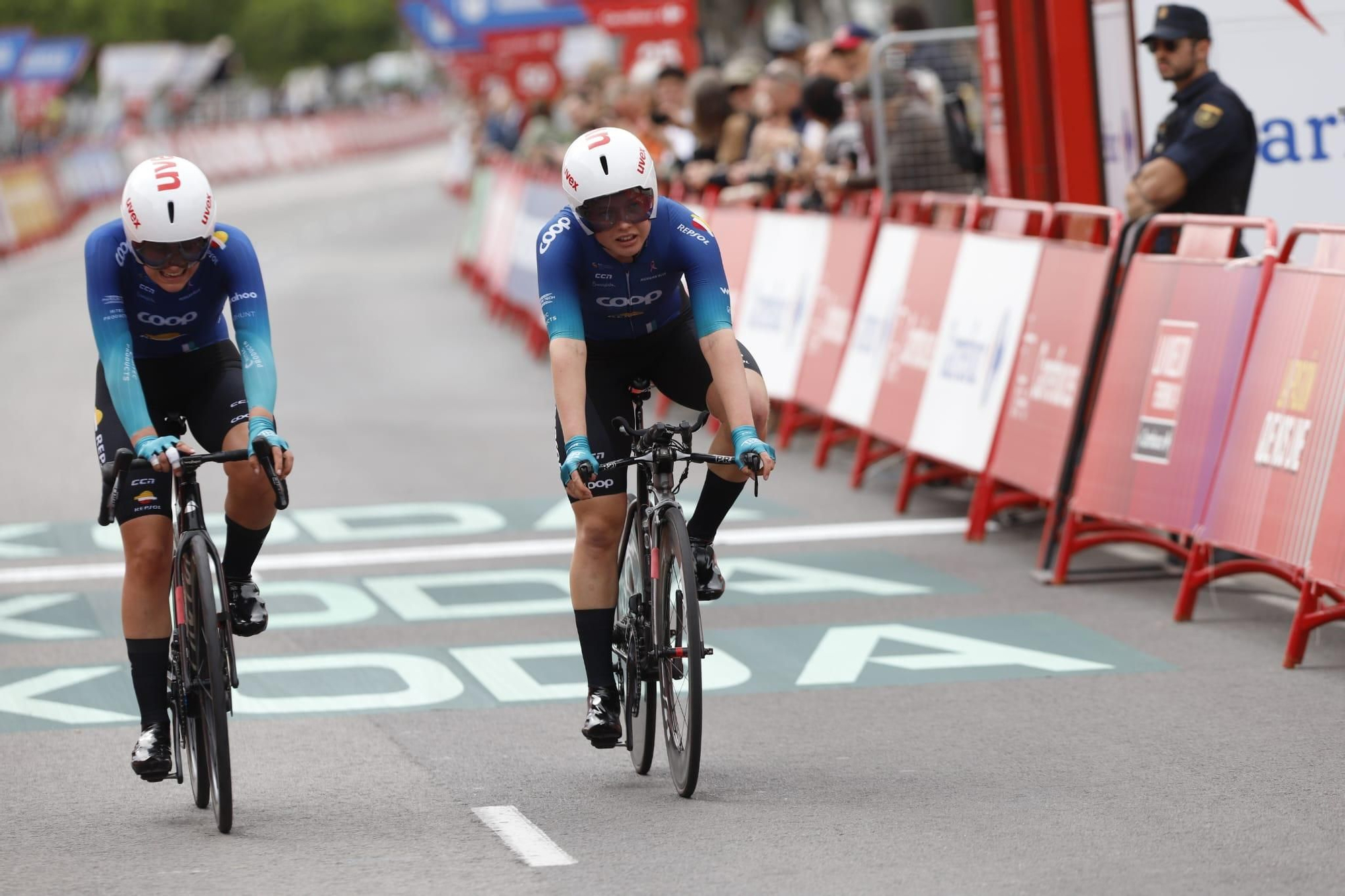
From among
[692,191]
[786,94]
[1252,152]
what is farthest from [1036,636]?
[692,191]

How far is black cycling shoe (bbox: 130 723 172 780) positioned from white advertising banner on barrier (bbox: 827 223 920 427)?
22.8ft

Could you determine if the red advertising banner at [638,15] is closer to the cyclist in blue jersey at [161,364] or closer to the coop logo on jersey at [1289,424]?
the coop logo on jersey at [1289,424]

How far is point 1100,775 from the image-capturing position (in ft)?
22.0

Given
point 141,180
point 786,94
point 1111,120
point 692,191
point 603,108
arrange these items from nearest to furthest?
point 141,180
point 1111,120
point 786,94
point 692,191
point 603,108

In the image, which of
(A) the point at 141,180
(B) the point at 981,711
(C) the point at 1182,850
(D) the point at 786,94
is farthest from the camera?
(D) the point at 786,94

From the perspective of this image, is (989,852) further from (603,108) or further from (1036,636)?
(603,108)

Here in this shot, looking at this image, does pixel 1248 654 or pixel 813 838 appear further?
pixel 1248 654

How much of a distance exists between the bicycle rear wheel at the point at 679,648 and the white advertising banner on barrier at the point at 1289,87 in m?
6.24

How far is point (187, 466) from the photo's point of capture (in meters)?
6.38

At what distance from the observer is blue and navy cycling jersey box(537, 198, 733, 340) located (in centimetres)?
667

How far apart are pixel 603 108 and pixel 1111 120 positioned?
9744mm

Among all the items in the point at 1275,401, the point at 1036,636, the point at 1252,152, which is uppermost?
the point at 1252,152

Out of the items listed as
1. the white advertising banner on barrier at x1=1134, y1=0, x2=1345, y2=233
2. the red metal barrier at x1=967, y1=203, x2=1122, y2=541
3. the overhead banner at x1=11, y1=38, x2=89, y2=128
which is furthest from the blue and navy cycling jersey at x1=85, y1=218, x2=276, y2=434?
the overhead banner at x1=11, y1=38, x2=89, y2=128

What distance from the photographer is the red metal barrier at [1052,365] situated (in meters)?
10.3
